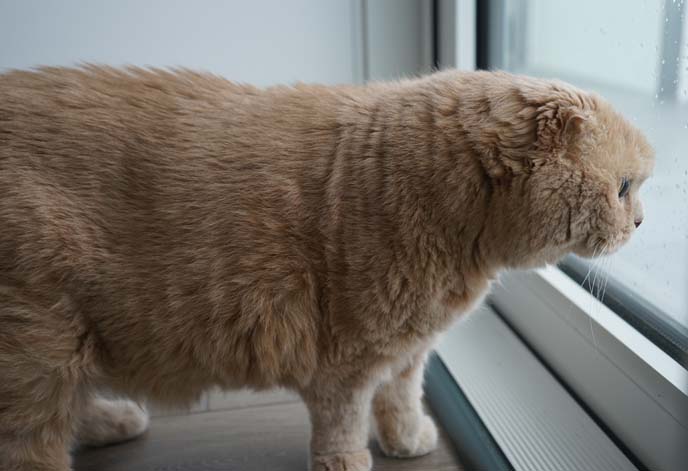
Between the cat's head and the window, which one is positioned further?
the window

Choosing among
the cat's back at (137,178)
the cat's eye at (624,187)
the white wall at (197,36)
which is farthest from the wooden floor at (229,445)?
the white wall at (197,36)

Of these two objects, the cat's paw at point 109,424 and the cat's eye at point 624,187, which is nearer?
the cat's eye at point 624,187

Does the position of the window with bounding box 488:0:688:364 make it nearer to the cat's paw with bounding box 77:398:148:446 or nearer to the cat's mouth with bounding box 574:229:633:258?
the cat's mouth with bounding box 574:229:633:258

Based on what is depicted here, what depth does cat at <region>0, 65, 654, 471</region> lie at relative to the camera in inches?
33.2

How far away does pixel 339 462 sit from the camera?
0.97 meters

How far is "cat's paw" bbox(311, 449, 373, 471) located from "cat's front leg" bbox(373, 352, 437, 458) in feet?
0.29

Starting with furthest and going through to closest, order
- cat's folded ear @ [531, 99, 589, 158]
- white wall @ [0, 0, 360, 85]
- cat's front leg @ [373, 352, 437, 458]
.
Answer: white wall @ [0, 0, 360, 85] < cat's front leg @ [373, 352, 437, 458] < cat's folded ear @ [531, 99, 589, 158]

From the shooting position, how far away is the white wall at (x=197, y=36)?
53.7 inches

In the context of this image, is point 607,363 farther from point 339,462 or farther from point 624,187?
point 339,462

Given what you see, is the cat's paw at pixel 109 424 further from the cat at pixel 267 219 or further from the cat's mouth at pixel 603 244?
the cat's mouth at pixel 603 244

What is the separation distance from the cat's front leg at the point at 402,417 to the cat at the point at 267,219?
164mm

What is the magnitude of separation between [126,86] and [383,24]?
69cm

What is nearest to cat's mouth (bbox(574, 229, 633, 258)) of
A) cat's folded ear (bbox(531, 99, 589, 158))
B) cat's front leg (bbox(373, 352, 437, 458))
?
cat's folded ear (bbox(531, 99, 589, 158))

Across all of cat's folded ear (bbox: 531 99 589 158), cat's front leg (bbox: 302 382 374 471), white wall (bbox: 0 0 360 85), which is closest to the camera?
cat's folded ear (bbox: 531 99 589 158)
